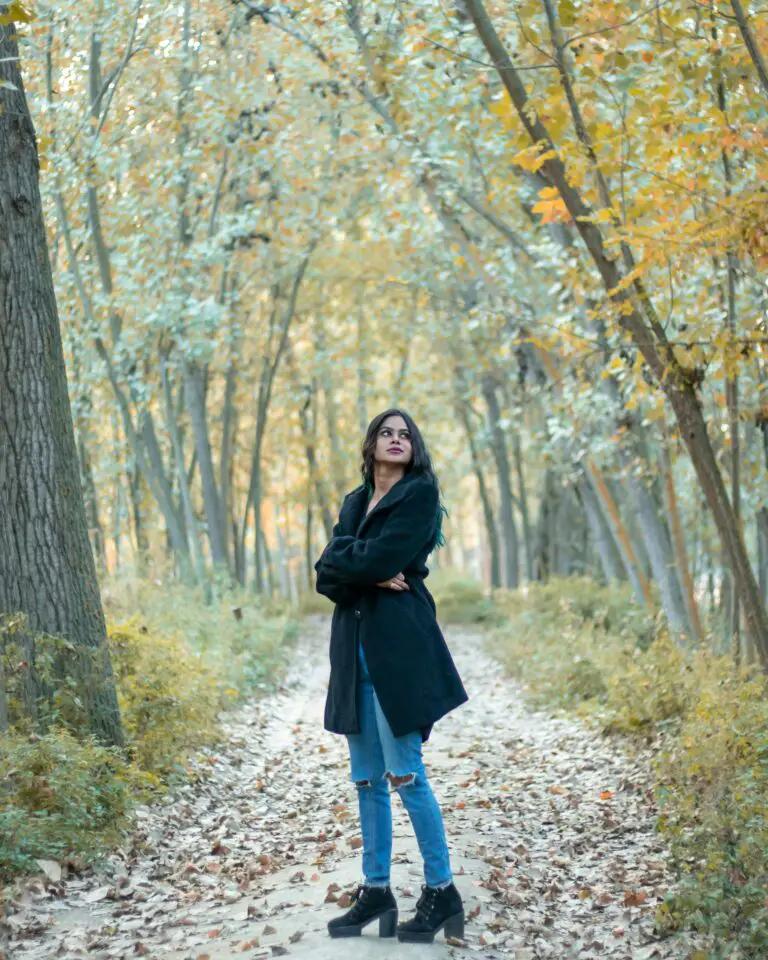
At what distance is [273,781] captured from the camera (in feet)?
29.8

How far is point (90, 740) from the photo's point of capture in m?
6.73

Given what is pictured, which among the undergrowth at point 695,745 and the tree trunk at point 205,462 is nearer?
the undergrowth at point 695,745

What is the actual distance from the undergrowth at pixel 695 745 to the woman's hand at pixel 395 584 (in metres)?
1.93

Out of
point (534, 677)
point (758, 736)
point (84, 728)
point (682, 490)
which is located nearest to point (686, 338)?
point (758, 736)

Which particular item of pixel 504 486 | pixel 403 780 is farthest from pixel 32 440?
pixel 504 486

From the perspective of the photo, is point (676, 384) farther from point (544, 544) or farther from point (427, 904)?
point (544, 544)

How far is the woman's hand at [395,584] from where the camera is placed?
16.2ft

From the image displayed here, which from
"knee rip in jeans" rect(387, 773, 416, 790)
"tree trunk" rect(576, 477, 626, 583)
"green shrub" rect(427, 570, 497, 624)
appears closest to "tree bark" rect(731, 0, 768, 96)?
"knee rip in jeans" rect(387, 773, 416, 790)

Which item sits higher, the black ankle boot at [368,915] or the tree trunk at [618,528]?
the tree trunk at [618,528]

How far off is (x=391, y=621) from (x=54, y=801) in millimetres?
2565

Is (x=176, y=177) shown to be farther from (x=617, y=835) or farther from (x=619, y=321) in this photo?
(x=617, y=835)

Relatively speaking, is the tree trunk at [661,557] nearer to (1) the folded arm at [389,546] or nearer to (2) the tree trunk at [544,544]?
(1) the folded arm at [389,546]

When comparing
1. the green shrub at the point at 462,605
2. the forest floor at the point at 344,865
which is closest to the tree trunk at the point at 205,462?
the green shrub at the point at 462,605

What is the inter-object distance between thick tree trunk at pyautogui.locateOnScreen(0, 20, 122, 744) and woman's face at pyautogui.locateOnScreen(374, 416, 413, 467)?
9.25 ft
